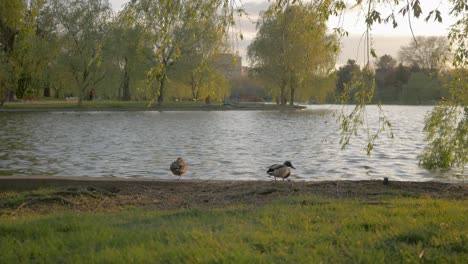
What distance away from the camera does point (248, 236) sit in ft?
16.2

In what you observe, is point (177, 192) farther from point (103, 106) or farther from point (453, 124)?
point (103, 106)

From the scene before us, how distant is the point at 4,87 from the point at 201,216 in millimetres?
48876

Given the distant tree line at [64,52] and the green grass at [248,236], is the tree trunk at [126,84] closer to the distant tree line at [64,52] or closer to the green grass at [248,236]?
the distant tree line at [64,52]

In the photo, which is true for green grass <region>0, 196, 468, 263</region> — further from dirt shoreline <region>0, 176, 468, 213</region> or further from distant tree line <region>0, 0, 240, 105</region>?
distant tree line <region>0, 0, 240, 105</region>

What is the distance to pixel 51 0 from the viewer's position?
55406 mm

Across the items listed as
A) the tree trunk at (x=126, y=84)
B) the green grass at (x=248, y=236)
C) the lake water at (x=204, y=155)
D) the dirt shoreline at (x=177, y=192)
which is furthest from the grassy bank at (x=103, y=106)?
the green grass at (x=248, y=236)

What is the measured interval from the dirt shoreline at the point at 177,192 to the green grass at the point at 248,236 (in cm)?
101

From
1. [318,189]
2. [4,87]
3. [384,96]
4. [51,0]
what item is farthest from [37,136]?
[384,96]

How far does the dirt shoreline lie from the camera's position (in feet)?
24.4

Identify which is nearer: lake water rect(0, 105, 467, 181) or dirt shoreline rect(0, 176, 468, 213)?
dirt shoreline rect(0, 176, 468, 213)

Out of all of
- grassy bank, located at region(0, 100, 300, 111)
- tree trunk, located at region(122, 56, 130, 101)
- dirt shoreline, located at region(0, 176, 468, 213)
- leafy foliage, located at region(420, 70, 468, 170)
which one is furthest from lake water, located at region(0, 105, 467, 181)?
tree trunk, located at region(122, 56, 130, 101)

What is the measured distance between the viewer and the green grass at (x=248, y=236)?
4348mm

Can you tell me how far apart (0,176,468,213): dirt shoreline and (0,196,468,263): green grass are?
3.31ft

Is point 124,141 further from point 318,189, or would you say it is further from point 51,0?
point 51,0
